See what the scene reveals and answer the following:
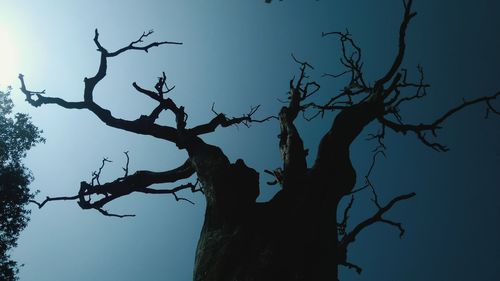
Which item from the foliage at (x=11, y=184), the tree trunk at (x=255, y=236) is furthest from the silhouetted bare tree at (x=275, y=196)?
the foliage at (x=11, y=184)

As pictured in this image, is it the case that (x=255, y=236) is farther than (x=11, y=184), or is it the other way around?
(x=11, y=184)

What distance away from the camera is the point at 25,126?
12461 mm

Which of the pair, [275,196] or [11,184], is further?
[11,184]

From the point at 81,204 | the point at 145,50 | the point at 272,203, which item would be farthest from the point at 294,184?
the point at 145,50

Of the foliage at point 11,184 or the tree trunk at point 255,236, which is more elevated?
the foliage at point 11,184

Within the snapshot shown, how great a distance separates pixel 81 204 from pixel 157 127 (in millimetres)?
1726

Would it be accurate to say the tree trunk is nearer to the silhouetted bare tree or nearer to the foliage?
the silhouetted bare tree

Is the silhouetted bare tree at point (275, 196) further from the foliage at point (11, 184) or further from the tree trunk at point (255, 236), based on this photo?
the foliage at point (11, 184)

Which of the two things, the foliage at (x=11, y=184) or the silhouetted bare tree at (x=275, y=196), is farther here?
the foliage at (x=11, y=184)

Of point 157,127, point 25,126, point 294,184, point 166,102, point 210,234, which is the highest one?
point 25,126

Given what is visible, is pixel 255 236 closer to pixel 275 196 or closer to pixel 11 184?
pixel 275 196

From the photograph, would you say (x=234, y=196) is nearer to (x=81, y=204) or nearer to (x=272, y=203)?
(x=272, y=203)

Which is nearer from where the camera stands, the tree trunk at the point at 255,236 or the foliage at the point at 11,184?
the tree trunk at the point at 255,236

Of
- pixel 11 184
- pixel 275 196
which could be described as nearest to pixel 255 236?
pixel 275 196
